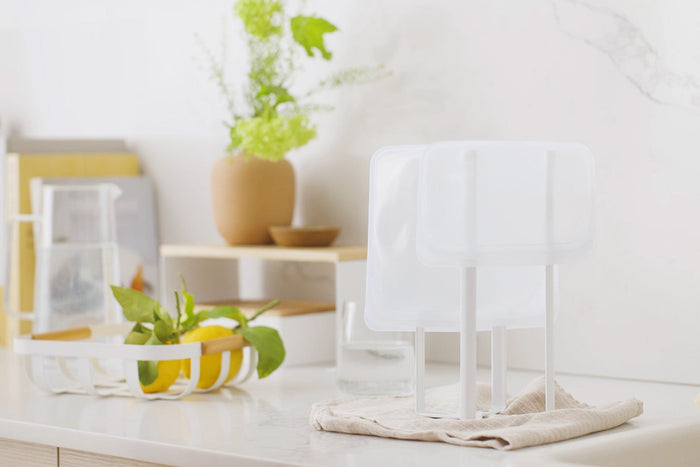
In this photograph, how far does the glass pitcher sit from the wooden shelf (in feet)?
0.58

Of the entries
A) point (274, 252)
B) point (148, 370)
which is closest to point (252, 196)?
point (274, 252)

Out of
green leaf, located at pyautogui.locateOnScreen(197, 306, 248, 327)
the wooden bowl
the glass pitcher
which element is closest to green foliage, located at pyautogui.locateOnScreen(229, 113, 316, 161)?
the wooden bowl

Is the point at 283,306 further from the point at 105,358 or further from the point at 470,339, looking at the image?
the point at 470,339

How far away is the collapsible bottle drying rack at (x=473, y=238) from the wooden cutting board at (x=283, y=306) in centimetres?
56

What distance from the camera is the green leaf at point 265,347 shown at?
1.31 m

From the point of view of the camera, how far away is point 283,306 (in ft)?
5.74

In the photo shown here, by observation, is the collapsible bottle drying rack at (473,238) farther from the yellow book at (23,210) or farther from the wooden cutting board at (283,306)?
the yellow book at (23,210)

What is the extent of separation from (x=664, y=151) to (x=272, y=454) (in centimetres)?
74

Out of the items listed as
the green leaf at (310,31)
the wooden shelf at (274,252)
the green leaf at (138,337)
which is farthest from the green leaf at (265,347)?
the green leaf at (310,31)

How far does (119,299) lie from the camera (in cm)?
127

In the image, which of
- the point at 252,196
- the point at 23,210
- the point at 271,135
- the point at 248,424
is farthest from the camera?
the point at 23,210

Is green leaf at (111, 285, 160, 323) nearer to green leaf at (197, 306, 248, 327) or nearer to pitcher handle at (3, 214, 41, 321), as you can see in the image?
green leaf at (197, 306, 248, 327)

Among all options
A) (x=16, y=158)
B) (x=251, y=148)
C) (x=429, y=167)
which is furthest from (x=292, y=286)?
(x=429, y=167)

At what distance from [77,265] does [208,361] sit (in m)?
0.41
